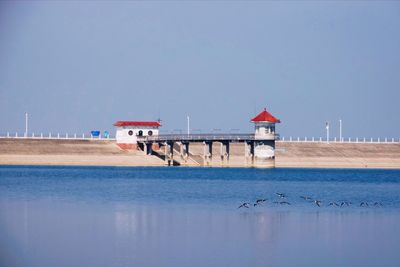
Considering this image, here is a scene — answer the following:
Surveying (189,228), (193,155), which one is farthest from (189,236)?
(193,155)

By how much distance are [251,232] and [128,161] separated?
84.8 metres

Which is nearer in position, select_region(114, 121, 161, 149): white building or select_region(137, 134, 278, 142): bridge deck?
select_region(137, 134, 278, 142): bridge deck

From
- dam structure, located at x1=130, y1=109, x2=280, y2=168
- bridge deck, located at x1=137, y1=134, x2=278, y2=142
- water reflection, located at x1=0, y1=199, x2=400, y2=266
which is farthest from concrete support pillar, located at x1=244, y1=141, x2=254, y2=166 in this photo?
water reflection, located at x1=0, y1=199, x2=400, y2=266

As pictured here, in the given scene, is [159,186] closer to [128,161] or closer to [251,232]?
[251,232]

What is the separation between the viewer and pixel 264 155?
119 meters

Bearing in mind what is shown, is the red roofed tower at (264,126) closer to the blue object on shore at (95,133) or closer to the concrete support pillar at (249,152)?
the concrete support pillar at (249,152)

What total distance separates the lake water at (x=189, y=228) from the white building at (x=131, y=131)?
193 ft

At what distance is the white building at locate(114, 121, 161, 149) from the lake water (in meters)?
58.9

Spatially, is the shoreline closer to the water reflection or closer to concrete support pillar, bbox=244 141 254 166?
concrete support pillar, bbox=244 141 254 166

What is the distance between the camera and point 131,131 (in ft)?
433

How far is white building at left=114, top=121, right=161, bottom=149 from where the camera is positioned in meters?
131

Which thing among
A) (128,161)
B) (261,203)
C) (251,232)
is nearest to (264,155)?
(128,161)

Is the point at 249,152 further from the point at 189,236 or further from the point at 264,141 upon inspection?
the point at 189,236

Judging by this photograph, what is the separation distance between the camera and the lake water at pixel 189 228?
3503 centimetres
